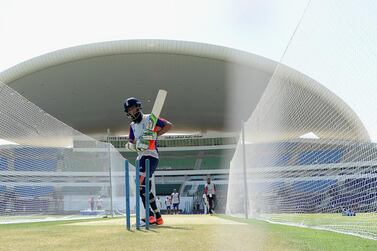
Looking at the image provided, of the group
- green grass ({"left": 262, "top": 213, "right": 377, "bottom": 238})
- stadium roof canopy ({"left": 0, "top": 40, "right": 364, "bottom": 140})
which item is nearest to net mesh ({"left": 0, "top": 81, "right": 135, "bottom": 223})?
green grass ({"left": 262, "top": 213, "right": 377, "bottom": 238})

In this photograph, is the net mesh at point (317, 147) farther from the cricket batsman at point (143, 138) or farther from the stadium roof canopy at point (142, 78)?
the stadium roof canopy at point (142, 78)

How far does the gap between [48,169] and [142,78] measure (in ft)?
94.4

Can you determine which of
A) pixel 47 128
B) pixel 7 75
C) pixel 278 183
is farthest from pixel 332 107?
pixel 7 75

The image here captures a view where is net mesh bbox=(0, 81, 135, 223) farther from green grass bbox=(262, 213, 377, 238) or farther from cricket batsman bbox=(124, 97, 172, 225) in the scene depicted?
green grass bbox=(262, 213, 377, 238)

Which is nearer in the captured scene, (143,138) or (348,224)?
(143,138)

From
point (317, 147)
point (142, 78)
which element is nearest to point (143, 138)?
point (317, 147)

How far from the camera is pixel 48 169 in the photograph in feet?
37.8

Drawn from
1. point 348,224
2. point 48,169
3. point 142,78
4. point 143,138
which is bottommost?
point 348,224

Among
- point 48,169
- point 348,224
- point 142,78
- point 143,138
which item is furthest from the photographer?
point 142,78

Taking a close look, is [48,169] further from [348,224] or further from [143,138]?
[348,224]

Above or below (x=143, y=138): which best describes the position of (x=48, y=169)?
below

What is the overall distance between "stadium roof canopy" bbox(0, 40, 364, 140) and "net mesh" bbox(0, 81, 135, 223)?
2200cm

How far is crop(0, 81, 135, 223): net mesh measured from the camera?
9594mm

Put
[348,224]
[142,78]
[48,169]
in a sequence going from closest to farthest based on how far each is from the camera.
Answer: [348,224] → [48,169] → [142,78]
